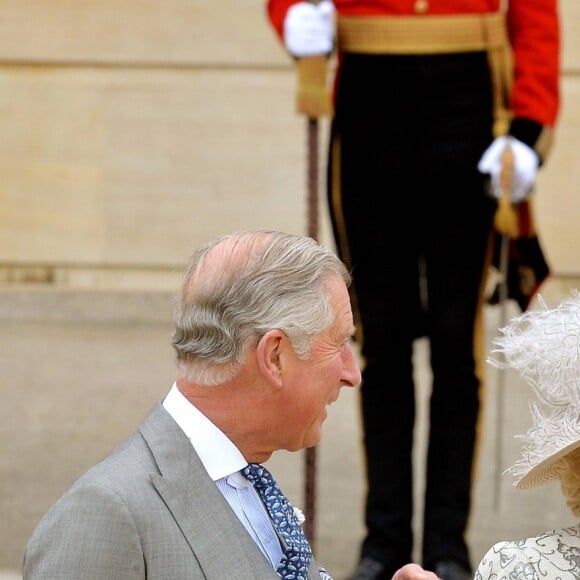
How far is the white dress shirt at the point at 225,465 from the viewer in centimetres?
220


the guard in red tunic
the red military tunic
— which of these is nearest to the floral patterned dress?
the guard in red tunic

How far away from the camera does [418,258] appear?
13.2ft

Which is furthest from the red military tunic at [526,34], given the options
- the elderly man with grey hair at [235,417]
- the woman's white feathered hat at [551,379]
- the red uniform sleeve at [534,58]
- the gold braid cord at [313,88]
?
the woman's white feathered hat at [551,379]

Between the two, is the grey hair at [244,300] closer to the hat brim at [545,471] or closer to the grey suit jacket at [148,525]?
the grey suit jacket at [148,525]

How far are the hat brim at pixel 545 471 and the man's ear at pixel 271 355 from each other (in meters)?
0.38

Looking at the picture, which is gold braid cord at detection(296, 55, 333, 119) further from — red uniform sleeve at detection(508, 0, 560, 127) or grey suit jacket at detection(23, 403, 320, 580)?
grey suit jacket at detection(23, 403, 320, 580)

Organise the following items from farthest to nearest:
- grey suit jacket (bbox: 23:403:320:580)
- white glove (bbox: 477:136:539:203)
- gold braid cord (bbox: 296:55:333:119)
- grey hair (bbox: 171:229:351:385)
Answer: gold braid cord (bbox: 296:55:333:119) → white glove (bbox: 477:136:539:203) → grey hair (bbox: 171:229:351:385) → grey suit jacket (bbox: 23:403:320:580)

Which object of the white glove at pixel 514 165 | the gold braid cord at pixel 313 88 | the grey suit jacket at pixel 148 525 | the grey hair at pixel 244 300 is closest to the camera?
the grey suit jacket at pixel 148 525

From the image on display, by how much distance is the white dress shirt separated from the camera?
2.20m

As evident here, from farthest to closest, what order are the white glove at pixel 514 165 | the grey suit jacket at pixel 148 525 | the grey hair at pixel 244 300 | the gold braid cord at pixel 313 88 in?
the gold braid cord at pixel 313 88, the white glove at pixel 514 165, the grey hair at pixel 244 300, the grey suit jacket at pixel 148 525

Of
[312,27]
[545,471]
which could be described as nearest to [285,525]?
[545,471]

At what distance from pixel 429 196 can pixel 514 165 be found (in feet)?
0.77

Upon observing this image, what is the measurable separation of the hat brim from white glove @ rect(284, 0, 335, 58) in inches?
80.7

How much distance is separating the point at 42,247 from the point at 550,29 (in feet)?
14.8
